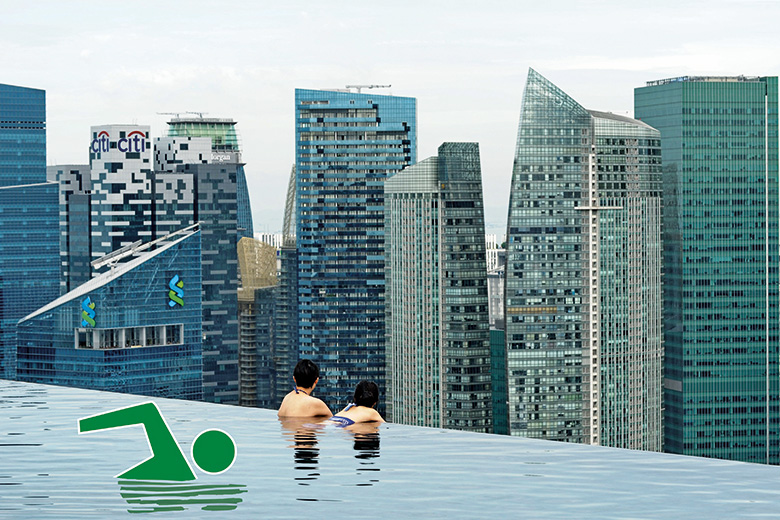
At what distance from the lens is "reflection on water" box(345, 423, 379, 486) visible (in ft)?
119

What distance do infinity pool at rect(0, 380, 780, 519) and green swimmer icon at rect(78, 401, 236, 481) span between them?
0.48 meters

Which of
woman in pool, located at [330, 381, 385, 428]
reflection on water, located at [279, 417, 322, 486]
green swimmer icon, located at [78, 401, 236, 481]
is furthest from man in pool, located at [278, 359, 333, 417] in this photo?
green swimmer icon, located at [78, 401, 236, 481]

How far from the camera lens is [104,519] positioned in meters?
30.6

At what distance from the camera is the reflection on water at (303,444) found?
36463 millimetres

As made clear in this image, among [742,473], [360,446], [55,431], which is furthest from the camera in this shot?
[55,431]

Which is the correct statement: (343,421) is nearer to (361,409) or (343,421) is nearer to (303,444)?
(361,409)

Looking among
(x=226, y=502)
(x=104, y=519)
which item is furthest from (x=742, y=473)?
(x=104, y=519)

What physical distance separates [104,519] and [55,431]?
16501 millimetres

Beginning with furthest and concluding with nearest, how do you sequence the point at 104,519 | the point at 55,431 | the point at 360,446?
the point at 55,431 → the point at 360,446 → the point at 104,519

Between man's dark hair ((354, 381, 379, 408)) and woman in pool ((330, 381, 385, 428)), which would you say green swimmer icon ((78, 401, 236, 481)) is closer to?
man's dark hair ((354, 381, 379, 408))

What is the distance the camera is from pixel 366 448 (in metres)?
41.2

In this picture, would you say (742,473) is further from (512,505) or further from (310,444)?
(310,444)

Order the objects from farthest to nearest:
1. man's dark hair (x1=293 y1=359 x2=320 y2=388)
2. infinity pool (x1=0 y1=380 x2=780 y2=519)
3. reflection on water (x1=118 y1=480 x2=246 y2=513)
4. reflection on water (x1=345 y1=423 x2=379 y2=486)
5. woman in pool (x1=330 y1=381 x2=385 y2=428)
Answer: woman in pool (x1=330 y1=381 x2=385 y2=428), man's dark hair (x1=293 y1=359 x2=320 y2=388), reflection on water (x1=345 y1=423 x2=379 y2=486), reflection on water (x1=118 y1=480 x2=246 y2=513), infinity pool (x1=0 y1=380 x2=780 y2=519)

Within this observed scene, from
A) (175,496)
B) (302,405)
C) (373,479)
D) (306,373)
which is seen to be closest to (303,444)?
(306,373)
